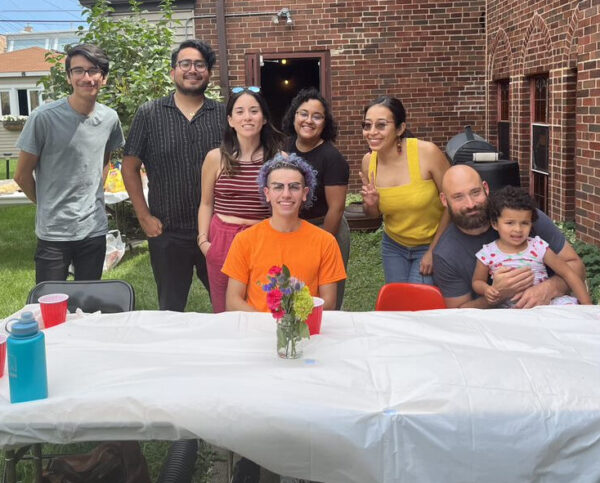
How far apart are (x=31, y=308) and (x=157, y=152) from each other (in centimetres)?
135

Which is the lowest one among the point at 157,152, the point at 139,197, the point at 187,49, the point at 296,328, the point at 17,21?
the point at 296,328

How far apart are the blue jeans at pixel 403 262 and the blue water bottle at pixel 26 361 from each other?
7.24ft

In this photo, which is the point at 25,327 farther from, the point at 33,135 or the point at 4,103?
the point at 4,103

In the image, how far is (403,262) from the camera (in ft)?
12.3

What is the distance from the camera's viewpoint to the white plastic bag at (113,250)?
285 inches

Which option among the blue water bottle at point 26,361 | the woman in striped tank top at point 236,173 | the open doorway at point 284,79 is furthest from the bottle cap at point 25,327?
the open doorway at point 284,79

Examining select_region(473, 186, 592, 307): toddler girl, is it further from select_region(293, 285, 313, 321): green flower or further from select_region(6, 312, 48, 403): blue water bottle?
select_region(6, 312, 48, 403): blue water bottle

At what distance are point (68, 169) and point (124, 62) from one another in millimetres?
4922

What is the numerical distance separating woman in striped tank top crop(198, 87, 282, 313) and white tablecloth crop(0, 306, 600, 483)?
4.50ft

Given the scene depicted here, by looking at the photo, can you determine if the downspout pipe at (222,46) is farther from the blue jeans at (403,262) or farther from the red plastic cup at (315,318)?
the red plastic cup at (315,318)

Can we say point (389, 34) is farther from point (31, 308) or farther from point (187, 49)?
point (31, 308)

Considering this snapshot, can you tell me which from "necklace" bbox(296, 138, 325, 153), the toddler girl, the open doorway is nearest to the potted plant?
the open doorway

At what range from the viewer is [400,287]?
3.31 metres

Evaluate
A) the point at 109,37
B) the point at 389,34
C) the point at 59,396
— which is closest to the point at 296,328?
the point at 59,396
